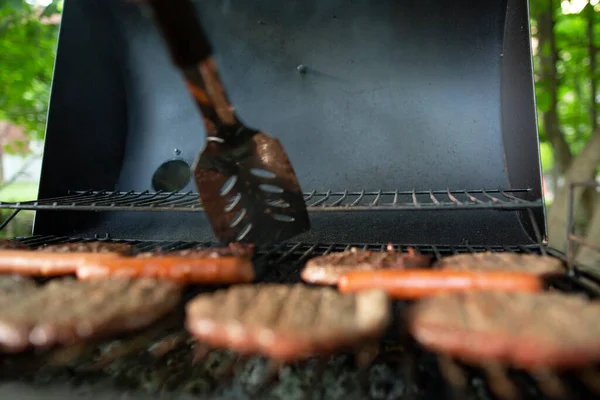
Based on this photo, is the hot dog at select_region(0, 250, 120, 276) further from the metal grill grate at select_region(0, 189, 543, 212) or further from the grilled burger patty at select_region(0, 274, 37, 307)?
the metal grill grate at select_region(0, 189, 543, 212)

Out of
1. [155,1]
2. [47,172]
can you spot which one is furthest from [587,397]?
[47,172]

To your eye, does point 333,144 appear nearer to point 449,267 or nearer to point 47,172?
point 449,267

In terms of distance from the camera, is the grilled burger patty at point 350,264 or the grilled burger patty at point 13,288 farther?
the grilled burger patty at point 350,264

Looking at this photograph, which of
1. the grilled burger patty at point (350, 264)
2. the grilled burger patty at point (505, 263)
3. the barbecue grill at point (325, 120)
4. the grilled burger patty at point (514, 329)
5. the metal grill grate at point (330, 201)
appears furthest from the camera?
the barbecue grill at point (325, 120)

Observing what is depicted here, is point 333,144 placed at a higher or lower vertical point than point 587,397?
higher

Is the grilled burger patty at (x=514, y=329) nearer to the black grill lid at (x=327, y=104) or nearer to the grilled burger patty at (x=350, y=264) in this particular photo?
the grilled burger patty at (x=350, y=264)

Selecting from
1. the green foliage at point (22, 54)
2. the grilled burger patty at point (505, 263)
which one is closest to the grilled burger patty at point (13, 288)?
the grilled burger patty at point (505, 263)

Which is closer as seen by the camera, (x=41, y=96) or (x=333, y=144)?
(x=333, y=144)
